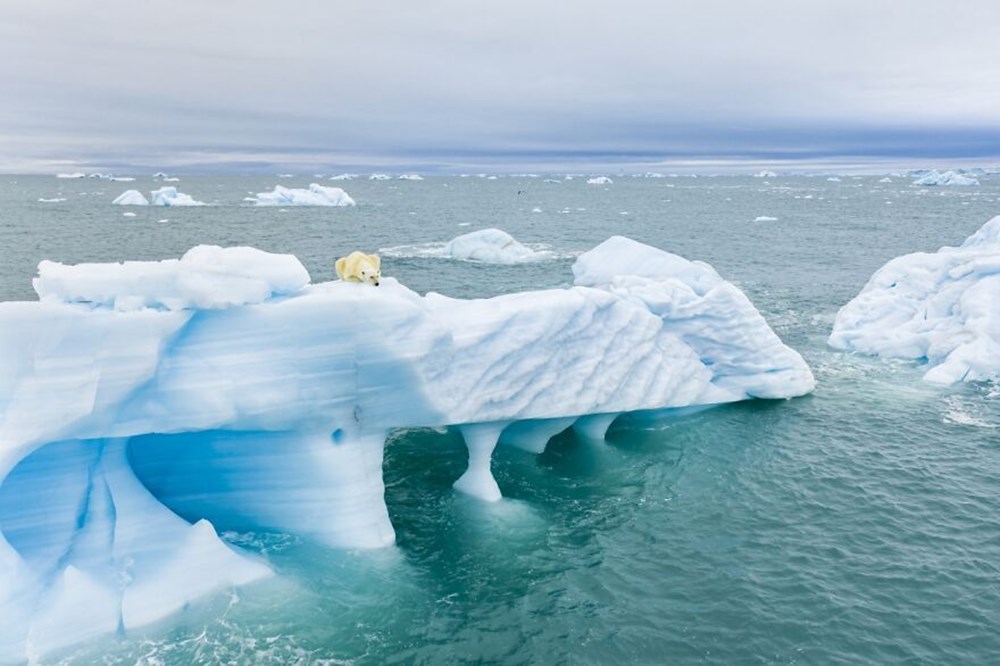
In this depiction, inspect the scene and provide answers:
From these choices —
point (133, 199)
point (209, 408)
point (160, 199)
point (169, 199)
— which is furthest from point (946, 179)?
point (209, 408)

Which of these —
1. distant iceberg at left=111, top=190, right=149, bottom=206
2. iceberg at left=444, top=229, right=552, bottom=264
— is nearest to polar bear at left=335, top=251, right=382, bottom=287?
iceberg at left=444, top=229, right=552, bottom=264

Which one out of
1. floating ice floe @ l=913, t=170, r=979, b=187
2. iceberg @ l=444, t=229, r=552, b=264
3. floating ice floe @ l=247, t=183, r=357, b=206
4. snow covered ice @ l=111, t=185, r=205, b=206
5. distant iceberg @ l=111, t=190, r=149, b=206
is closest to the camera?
iceberg @ l=444, t=229, r=552, b=264

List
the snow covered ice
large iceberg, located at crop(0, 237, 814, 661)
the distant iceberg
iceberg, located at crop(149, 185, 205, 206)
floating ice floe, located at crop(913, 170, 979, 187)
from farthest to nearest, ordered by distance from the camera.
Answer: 1. floating ice floe, located at crop(913, 170, 979, 187)
2. the distant iceberg
3. the snow covered ice
4. iceberg, located at crop(149, 185, 205, 206)
5. large iceberg, located at crop(0, 237, 814, 661)

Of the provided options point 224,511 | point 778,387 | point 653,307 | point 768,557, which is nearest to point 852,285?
point 778,387

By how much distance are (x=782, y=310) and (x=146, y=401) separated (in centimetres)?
3594

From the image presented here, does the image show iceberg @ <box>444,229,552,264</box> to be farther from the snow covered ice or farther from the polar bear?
the snow covered ice

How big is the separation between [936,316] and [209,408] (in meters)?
32.0

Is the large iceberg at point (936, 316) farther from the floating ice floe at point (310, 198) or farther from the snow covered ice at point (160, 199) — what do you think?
the snow covered ice at point (160, 199)

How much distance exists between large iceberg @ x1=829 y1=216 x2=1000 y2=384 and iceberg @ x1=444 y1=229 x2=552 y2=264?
27.2 meters

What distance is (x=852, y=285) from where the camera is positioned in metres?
48.8

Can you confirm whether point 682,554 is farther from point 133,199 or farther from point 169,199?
point 133,199

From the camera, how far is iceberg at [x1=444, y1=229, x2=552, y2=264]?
55.6 metres

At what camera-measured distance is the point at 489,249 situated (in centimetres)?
5578

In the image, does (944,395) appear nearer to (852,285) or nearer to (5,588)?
(852,285)
